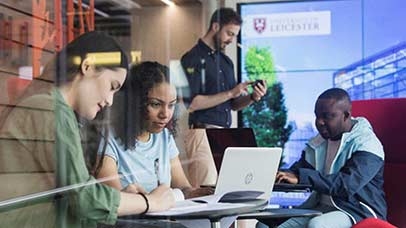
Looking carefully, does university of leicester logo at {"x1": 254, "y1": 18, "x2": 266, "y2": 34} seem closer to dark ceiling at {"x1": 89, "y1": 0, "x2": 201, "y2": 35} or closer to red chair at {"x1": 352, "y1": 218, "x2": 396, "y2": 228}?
dark ceiling at {"x1": 89, "y1": 0, "x2": 201, "y2": 35}

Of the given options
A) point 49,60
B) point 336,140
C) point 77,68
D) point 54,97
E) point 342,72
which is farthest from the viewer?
point 342,72

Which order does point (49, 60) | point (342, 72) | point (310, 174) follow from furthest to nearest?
1. point (342, 72)
2. point (310, 174)
3. point (49, 60)

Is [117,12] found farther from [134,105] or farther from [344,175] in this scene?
[344,175]

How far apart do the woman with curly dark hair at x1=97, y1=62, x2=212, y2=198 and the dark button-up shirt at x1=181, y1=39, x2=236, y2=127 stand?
135 centimetres

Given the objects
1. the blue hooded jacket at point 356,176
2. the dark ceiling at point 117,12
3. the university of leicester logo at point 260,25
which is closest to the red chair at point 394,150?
the blue hooded jacket at point 356,176

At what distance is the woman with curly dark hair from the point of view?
217 centimetres

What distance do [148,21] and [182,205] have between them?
335cm

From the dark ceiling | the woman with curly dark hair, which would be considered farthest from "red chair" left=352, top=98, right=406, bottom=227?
the dark ceiling

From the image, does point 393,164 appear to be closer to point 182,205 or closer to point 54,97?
point 182,205

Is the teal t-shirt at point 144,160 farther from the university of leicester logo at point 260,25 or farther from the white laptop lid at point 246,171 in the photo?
the university of leicester logo at point 260,25

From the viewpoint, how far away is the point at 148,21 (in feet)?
16.3

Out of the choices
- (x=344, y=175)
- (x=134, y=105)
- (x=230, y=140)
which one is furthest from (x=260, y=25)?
(x=134, y=105)

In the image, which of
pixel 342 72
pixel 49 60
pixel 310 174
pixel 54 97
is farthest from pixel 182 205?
pixel 342 72

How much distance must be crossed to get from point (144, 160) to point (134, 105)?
307 mm
